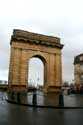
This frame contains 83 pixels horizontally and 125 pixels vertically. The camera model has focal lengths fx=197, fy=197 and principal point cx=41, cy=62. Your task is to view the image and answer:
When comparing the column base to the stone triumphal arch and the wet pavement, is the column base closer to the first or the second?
the stone triumphal arch

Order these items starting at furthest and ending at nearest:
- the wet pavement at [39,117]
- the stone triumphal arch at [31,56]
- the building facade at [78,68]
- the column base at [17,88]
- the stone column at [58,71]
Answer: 1. the building facade at [78,68]
2. the stone column at [58,71]
3. the stone triumphal arch at [31,56]
4. the column base at [17,88]
5. the wet pavement at [39,117]

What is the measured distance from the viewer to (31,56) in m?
39.5

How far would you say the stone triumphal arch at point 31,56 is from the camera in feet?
123

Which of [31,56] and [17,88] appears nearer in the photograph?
[17,88]

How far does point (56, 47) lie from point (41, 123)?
34388mm

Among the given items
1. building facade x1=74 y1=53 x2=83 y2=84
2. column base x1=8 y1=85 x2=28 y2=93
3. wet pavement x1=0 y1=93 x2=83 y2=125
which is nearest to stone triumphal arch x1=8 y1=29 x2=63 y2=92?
column base x1=8 y1=85 x2=28 y2=93

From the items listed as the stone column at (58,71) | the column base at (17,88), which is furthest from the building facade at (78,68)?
the column base at (17,88)

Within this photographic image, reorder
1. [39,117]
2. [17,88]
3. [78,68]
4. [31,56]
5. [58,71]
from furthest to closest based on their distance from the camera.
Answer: [78,68]
[58,71]
[31,56]
[17,88]
[39,117]

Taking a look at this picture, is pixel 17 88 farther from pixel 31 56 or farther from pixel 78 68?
pixel 78 68

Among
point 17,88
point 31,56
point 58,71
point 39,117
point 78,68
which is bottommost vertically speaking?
point 39,117

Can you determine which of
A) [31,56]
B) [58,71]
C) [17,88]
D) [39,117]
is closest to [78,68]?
[58,71]

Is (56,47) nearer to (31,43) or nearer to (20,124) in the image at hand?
(31,43)

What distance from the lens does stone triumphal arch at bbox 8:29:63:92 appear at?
37375 millimetres

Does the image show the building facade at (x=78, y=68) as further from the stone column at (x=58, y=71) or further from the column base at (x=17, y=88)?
the column base at (x=17, y=88)
